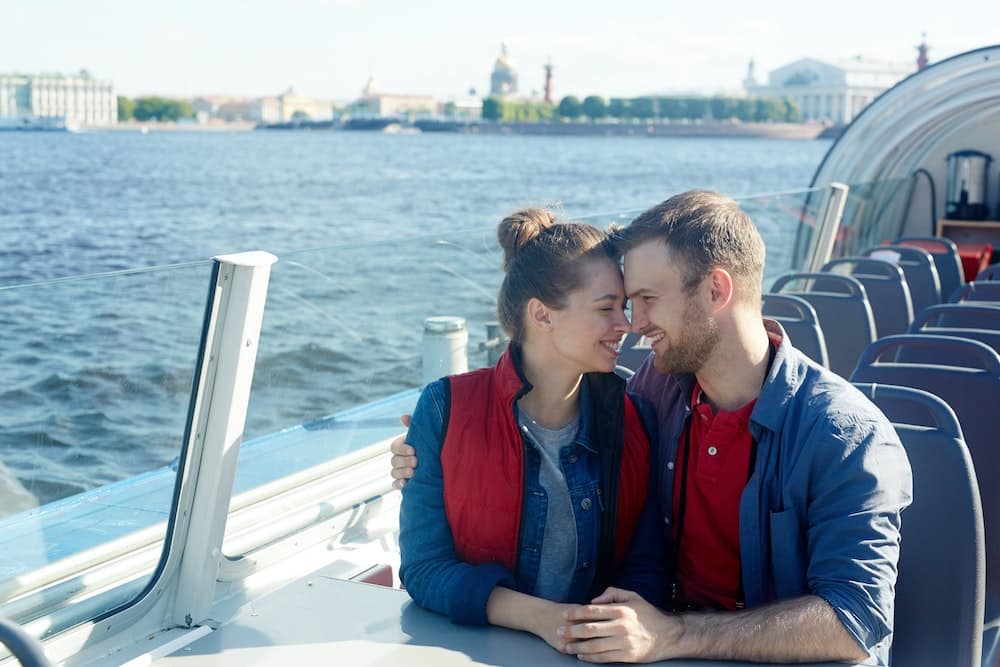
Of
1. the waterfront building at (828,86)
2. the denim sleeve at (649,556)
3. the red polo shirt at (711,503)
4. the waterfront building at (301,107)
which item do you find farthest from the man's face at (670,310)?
the waterfront building at (301,107)

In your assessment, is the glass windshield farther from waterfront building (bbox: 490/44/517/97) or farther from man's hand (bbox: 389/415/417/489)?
waterfront building (bbox: 490/44/517/97)

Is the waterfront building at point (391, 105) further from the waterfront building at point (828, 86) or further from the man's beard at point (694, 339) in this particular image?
the man's beard at point (694, 339)

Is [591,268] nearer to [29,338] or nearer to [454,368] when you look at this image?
[29,338]

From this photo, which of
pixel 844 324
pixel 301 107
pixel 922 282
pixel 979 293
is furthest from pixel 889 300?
pixel 301 107

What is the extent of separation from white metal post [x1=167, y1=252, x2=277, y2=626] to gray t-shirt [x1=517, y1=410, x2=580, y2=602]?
1.98ft

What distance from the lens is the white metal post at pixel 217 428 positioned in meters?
2.38

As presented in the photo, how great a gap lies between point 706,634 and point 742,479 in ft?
A: 1.21

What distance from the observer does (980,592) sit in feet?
7.34

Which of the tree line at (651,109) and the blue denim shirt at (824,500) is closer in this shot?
the blue denim shirt at (824,500)

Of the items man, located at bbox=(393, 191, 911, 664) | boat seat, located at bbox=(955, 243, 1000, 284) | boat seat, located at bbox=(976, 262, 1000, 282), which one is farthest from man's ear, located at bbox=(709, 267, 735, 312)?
boat seat, located at bbox=(955, 243, 1000, 284)

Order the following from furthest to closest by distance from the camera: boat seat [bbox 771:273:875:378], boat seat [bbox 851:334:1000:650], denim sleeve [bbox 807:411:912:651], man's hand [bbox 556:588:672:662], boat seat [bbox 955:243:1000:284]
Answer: boat seat [bbox 955:243:1000:284], boat seat [bbox 771:273:875:378], boat seat [bbox 851:334:1000:650], denim sleeve [bbox 807:411:912:651], man's hand [bbox 556:588:672:662]

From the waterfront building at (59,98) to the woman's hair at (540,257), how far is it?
122 meters

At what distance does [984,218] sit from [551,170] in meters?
62.7

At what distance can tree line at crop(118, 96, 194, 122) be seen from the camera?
126062 mm
